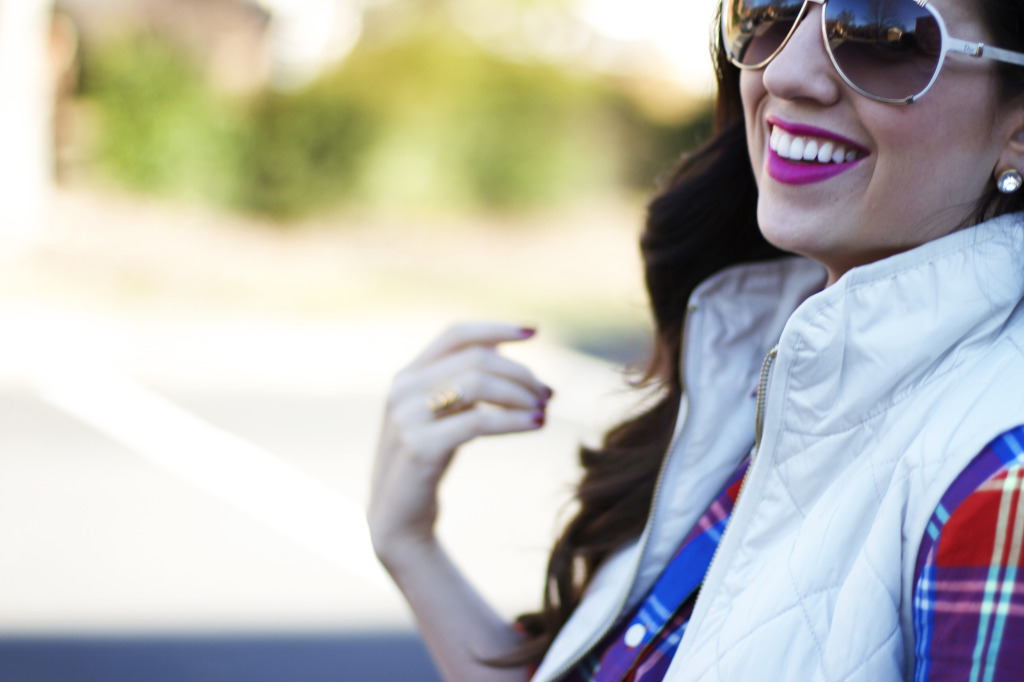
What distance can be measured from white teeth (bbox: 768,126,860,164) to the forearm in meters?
0.86

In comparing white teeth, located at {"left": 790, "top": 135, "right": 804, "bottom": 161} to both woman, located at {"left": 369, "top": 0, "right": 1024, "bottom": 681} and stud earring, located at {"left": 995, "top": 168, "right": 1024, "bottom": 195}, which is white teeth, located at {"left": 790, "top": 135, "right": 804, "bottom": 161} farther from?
stud earring, located at {"left": 995, "top": 168, "right": 1024, "bottom": 195}

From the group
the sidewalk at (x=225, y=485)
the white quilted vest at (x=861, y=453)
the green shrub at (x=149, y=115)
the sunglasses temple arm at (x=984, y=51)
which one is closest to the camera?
the white quilted vest at (x=861, y=453)

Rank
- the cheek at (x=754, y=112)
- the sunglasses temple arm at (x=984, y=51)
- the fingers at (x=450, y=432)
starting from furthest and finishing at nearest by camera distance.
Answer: the fingers at (x=450, y=432), the cheek at (x=754, y=112), the sunglasses temple arm at (x=984, y=51)

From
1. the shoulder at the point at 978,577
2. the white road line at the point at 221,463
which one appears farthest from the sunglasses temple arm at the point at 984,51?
the white road line at the point at 221,463

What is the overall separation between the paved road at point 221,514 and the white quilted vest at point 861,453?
0.84 m

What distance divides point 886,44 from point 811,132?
0.13 m

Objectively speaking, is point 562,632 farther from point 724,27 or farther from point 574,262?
point 574,262

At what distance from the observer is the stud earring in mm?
1207

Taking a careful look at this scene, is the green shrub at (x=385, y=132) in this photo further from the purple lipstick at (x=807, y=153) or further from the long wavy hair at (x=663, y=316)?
the purple lipstick at (x=807, y=153)

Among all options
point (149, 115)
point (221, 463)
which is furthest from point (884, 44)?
point (149, 115)

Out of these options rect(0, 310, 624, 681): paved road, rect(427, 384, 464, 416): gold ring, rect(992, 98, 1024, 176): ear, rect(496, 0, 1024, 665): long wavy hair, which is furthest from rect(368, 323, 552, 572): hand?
rect(992, 98, 1024, 176): ear

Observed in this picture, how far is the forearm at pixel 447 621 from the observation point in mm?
1707

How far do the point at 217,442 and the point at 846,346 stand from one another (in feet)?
21.9

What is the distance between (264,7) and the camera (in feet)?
69.5
